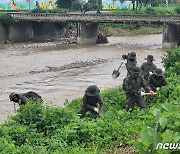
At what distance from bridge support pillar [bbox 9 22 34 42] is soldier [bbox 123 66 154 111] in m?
38.1

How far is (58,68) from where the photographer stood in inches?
1168

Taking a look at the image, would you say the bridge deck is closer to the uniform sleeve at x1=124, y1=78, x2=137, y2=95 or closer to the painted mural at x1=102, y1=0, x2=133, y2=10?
the painted mural at x1=102, y1=0, x2=133, y2=10

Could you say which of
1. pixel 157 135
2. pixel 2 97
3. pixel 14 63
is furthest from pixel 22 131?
pixel 14 63

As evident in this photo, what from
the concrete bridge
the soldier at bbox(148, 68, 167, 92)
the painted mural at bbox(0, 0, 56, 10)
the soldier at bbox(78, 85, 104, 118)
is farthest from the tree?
the soldier at bbox(78, 85, 104, 118)

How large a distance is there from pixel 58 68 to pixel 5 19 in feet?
61.3

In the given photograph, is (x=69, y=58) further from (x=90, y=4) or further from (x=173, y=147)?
(x=90, y=4)

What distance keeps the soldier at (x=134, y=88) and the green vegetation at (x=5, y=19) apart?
37.1 meters

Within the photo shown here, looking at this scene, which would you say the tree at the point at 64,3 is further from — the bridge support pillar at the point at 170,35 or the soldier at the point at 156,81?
the soldier at the point at 156,81

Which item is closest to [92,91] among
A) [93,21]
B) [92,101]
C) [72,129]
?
[92,101]

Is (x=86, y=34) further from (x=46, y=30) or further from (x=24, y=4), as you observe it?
(x=24, y=4)

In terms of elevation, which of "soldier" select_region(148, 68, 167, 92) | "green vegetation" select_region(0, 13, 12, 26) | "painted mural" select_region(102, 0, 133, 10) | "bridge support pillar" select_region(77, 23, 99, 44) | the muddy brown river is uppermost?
"painted mural" select_region(102, 0, 133, 10)

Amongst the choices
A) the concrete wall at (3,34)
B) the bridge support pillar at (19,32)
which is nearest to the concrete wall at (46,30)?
the bridge support pillar at (19,32)

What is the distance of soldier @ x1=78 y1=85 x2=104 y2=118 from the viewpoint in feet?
30.7

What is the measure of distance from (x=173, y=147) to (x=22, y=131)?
400cm
